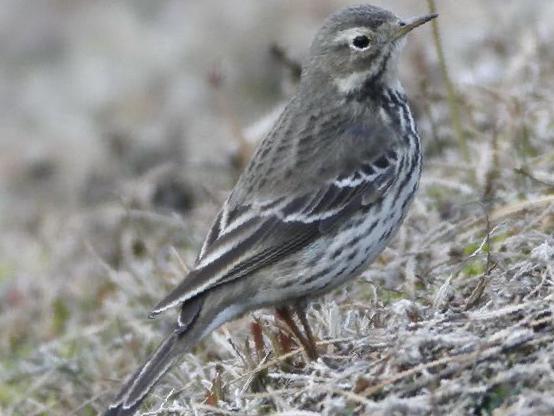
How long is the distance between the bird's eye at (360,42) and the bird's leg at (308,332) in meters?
1.55

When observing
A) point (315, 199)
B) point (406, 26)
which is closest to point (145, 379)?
point (315, 199)

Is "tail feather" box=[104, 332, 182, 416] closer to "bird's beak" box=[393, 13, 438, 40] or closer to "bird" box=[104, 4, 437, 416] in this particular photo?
"bird" box=[104, 4, 437, 416]

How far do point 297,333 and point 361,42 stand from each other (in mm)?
1838

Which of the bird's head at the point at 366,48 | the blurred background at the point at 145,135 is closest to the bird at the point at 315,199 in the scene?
the bird's head at the point at 366,48

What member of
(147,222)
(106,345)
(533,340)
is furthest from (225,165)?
(533,340)

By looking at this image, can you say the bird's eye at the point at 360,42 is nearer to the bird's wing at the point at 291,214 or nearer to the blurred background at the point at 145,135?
the bird's wing at the point at 291,214

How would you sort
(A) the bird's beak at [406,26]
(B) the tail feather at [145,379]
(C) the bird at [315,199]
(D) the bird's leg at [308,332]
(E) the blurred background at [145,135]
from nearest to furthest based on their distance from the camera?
(B) the tail feather at [145,379] < (D) the bird's leg at [308,332] < (C) the bird at [315,199] < (A) the bird's beak at [406,26] < (E) the blurred background at [145,135]

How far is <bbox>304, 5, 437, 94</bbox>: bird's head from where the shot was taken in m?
7.18

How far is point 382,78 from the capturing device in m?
7.17

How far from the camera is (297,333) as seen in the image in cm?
617

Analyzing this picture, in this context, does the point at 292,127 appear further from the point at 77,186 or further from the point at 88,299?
the point at 77,186

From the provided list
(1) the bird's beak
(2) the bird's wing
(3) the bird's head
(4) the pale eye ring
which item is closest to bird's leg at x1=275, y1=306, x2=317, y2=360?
(2) the bird's wing

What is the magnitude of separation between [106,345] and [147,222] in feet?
5.38

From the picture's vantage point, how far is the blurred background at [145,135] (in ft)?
26.9
